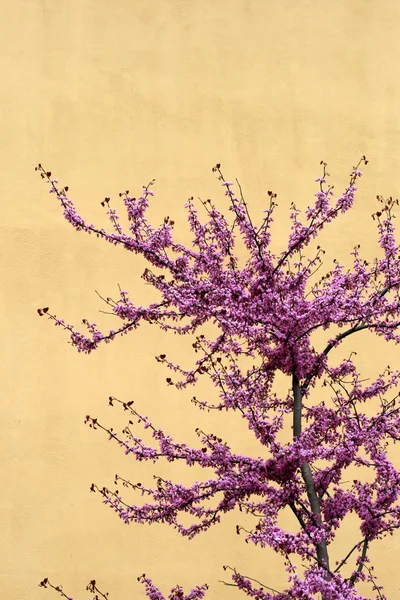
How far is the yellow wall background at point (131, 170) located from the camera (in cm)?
541

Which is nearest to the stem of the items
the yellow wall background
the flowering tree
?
the flowering tree

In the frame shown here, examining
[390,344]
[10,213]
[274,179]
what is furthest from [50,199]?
[390,344]

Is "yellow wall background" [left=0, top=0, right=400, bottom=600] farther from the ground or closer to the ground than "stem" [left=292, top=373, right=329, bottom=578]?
farther from the ground

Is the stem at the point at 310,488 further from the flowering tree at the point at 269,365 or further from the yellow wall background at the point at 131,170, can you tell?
the yellow wall background at the point at 131,170

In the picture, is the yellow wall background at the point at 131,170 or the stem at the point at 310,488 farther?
the yellow wall background at the point at 131,170

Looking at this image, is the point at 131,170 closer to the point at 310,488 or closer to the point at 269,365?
the point at 269,365

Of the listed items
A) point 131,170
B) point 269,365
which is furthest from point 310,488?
point 131,170

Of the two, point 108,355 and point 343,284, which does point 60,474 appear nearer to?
point 108,355

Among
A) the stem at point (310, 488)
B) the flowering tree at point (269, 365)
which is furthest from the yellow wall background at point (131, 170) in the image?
the stem at point (310, 488)

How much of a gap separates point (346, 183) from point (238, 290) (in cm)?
306

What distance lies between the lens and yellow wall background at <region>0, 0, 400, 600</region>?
541cm

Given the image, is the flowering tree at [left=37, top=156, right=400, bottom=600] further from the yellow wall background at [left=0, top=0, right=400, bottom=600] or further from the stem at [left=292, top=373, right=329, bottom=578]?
the yellow wall background at [left=0, top=0, right=400, bottom=600]

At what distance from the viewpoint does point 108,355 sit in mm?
5680

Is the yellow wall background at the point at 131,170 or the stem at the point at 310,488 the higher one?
the yellow wall background at the point at 131,170
